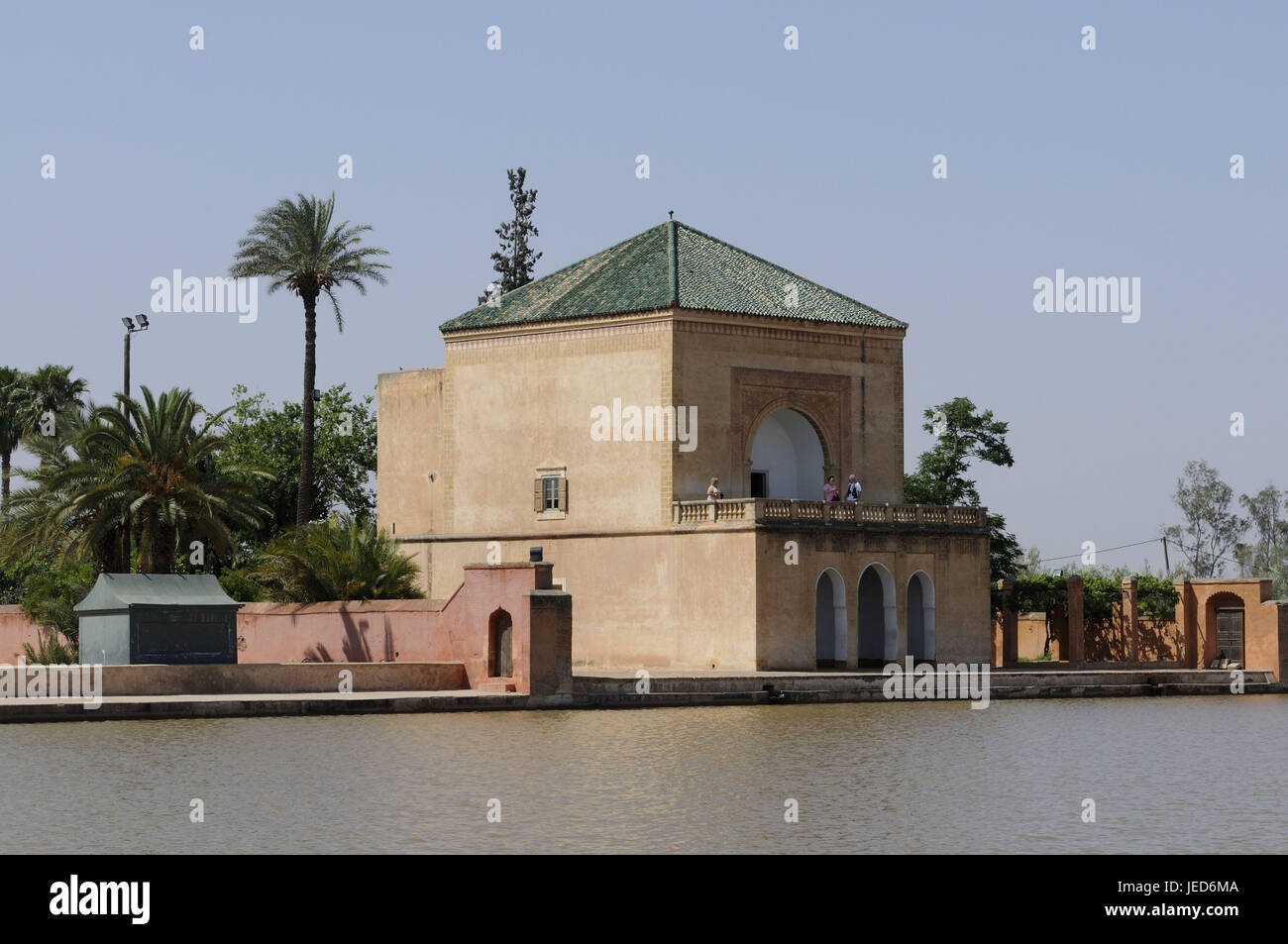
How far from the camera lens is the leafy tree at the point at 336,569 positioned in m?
41.3

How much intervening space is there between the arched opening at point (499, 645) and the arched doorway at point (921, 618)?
1123 cm

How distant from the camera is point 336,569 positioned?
41281mm

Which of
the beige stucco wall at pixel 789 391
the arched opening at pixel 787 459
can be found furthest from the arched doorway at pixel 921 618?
the arched opening at pixel 787 459

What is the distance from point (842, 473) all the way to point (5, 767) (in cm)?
2499

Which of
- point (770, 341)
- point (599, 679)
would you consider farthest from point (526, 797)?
point (770, 341)

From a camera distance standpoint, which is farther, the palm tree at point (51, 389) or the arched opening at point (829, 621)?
the palm tree at point (51, 389)

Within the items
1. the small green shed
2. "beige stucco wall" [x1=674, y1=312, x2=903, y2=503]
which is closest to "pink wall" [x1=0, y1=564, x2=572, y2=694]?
the small green shed

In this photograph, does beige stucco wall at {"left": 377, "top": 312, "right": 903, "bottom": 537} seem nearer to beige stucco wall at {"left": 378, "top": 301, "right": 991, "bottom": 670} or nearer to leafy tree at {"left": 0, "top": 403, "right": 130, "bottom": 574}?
beige stucco wall at {"left": 378, "top": 301, "right": 991, "bottom": 670}

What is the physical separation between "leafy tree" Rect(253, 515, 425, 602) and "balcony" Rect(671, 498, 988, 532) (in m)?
5.94

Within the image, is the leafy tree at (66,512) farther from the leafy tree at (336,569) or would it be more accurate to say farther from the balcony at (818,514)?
the balcony at (818,514)

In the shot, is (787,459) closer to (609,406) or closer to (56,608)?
(609,406)

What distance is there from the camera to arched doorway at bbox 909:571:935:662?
144 feet

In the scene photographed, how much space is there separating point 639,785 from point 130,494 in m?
18.8

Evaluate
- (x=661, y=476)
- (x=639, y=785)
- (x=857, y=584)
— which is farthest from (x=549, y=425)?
(x=639, y=785)
